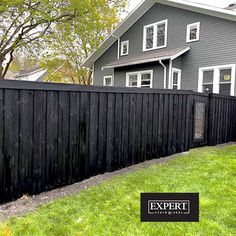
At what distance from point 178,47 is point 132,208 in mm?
10452

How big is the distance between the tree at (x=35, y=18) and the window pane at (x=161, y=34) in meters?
4.63

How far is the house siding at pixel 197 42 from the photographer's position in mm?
9891

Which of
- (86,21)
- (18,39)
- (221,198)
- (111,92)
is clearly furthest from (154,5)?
(221,198)

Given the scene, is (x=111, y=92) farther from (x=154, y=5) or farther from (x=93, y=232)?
(x=154, y=5)

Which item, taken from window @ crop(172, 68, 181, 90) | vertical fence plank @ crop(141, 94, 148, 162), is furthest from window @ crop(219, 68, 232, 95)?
vertical fence plank @ crop(141, 94, 148, 162)

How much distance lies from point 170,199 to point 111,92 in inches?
79.3

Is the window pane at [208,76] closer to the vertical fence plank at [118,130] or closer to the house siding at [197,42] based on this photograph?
the house siding at [197,42]

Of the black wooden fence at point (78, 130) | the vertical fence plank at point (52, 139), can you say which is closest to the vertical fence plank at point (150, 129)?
the black wooden fence at point (78, 130)

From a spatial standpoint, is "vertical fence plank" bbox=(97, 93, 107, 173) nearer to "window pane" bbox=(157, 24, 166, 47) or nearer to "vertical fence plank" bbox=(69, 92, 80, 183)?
"vertical fence plank" bbox=(69, 92, 80, 183)

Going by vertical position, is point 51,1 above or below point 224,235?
above

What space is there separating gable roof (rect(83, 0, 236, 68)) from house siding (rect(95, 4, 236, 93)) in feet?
0.63

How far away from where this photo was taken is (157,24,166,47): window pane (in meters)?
12.8

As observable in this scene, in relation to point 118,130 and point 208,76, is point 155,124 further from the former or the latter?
point 208,76

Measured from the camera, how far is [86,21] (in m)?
15.4
